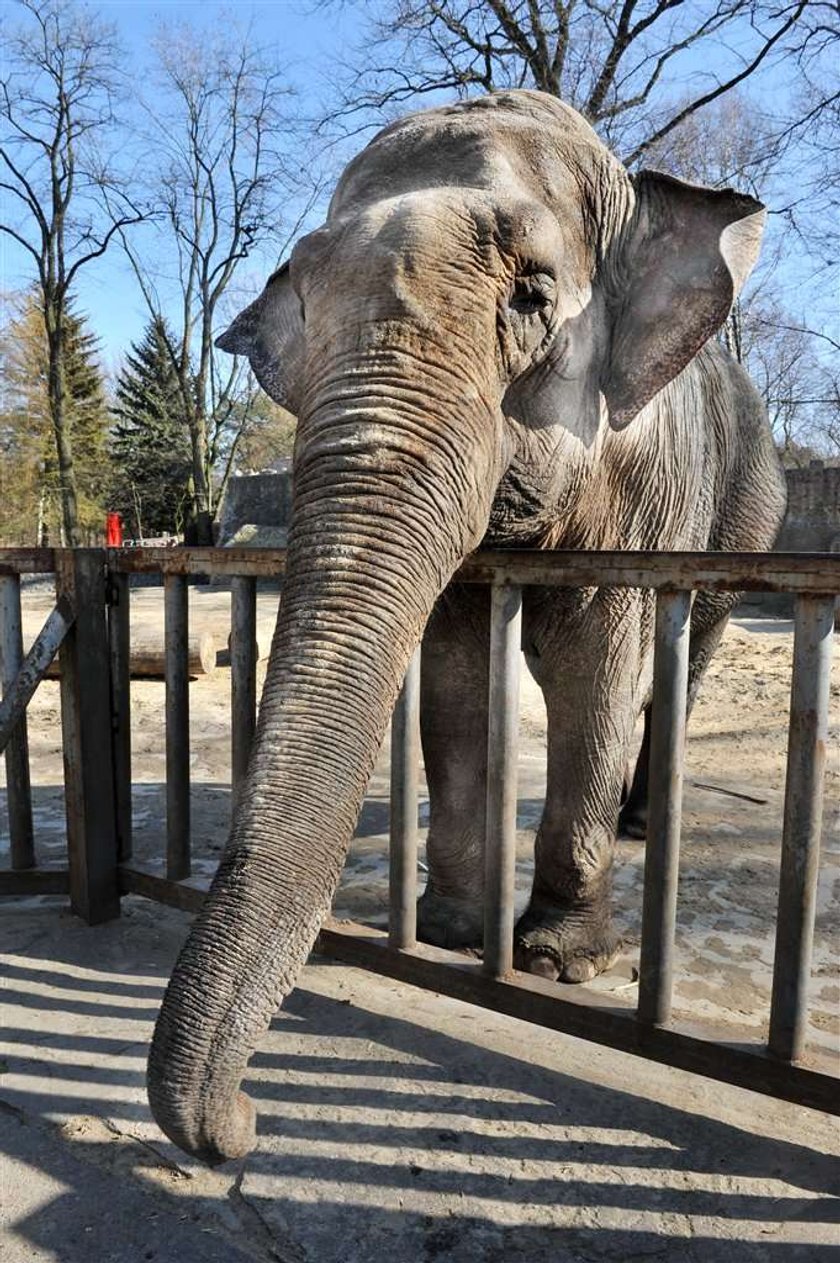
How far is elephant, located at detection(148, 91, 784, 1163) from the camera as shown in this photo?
1.81 m

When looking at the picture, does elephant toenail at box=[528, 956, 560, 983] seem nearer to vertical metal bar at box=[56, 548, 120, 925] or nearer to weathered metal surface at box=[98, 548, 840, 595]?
weathered metal surface at box=[98, 548, 840, 595]

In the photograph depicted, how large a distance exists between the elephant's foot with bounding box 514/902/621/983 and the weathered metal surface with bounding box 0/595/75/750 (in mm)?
1844

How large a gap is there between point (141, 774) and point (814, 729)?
4708 millimetres

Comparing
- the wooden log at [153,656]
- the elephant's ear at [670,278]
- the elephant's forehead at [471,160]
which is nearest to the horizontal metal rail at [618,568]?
the elephant's ear at [670,278]

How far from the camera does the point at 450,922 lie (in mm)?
3379

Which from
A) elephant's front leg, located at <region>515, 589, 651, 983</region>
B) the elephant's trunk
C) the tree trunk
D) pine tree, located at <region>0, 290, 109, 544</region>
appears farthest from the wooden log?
pine tree, located at <region>0, 290, 109, 544</region>

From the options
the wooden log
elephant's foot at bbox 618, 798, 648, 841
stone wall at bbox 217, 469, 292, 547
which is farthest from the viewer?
stone wall at bbox 217, 469, 292, 547

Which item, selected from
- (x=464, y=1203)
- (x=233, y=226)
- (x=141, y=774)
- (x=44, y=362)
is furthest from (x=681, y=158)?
(x=44, y=362)

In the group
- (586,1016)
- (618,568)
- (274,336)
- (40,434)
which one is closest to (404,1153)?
(586,1016)

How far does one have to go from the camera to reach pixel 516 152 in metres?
2.65

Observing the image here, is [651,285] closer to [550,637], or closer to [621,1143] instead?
[550,637]

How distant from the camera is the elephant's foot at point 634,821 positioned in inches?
193

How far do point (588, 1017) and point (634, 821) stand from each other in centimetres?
262

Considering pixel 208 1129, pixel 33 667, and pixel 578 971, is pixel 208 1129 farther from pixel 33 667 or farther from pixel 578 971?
pixel 33 667
